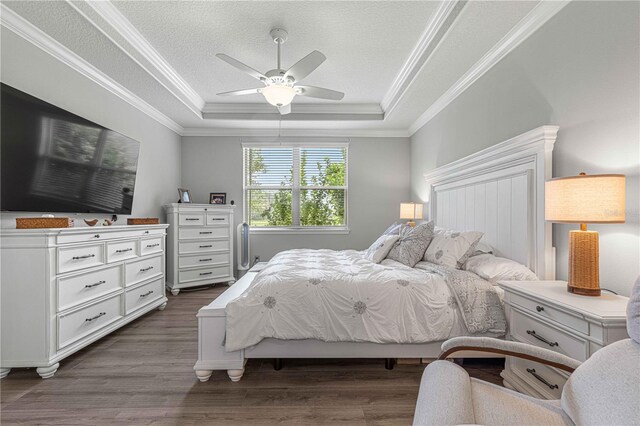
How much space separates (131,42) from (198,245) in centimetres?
257

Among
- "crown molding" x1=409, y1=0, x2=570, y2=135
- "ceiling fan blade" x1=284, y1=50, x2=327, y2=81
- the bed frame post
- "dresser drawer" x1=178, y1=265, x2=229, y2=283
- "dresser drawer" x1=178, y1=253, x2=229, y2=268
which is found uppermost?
"crown molding" x1=409, y1=0, x2=570, y2=135

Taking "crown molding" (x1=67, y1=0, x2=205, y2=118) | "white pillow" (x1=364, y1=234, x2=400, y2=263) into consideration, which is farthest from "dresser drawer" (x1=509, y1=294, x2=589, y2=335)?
"crown molding" (x1=67, y1=0, x2=205, y2=118)

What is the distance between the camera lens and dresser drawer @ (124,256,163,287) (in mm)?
2729

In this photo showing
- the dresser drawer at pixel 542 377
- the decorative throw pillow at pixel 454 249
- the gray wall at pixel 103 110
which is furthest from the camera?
the decorative throw pillow at pixel 454 249

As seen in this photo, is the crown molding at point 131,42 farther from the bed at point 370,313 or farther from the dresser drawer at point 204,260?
the bed at point 370,313

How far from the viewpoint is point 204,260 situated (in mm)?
4133

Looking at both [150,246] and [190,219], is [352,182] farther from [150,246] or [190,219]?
[150,246]

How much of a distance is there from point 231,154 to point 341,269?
10.8ft

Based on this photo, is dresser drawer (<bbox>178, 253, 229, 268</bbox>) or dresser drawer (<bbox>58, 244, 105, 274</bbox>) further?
dresser drawer (<bbox>178, 253, 229, 268</bbox>)

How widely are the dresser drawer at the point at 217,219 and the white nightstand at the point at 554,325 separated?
3674mm

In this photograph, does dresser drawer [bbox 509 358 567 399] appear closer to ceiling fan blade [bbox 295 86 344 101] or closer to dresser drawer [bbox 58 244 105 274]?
ceiling fan blade [bbox 295 86 344 101]

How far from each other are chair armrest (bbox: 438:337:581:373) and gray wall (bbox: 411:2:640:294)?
77cm

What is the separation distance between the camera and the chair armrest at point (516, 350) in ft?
3.44

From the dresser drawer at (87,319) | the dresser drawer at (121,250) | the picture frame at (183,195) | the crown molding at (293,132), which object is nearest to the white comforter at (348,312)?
the dresser drawer at (87,319)
